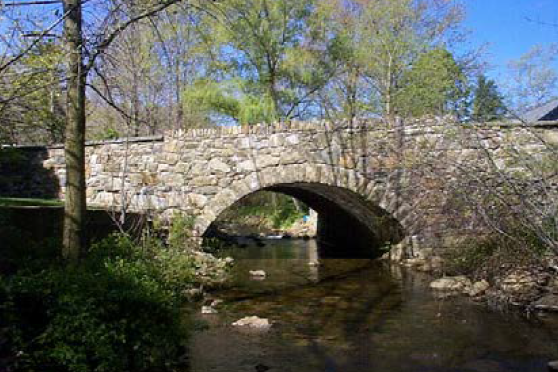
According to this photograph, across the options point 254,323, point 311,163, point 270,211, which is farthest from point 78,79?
point 270,211

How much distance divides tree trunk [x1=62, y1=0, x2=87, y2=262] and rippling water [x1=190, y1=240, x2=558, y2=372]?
165cm

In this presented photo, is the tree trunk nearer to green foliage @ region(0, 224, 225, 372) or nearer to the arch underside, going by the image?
green foliage @ region(0, 224, 225, 372)

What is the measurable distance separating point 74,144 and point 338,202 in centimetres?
828

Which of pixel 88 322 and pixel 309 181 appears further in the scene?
pixel 309 181

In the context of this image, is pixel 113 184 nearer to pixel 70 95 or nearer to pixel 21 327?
pixel 70 95

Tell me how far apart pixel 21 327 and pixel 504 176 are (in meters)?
5.46

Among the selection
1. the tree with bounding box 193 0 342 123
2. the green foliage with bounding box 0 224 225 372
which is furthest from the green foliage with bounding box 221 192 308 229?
the green foliage with bounding box 0 224 225 372

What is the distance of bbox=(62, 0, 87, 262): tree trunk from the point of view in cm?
520

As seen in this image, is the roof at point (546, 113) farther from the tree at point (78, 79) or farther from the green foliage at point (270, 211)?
the tree at point (78, 79)

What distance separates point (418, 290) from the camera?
9.05 meters

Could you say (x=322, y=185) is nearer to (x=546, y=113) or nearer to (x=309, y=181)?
(x=309, y=181)

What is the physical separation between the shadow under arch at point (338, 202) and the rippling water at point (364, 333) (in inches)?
54.5

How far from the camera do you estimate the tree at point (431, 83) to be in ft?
63.8

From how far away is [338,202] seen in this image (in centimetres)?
1298
